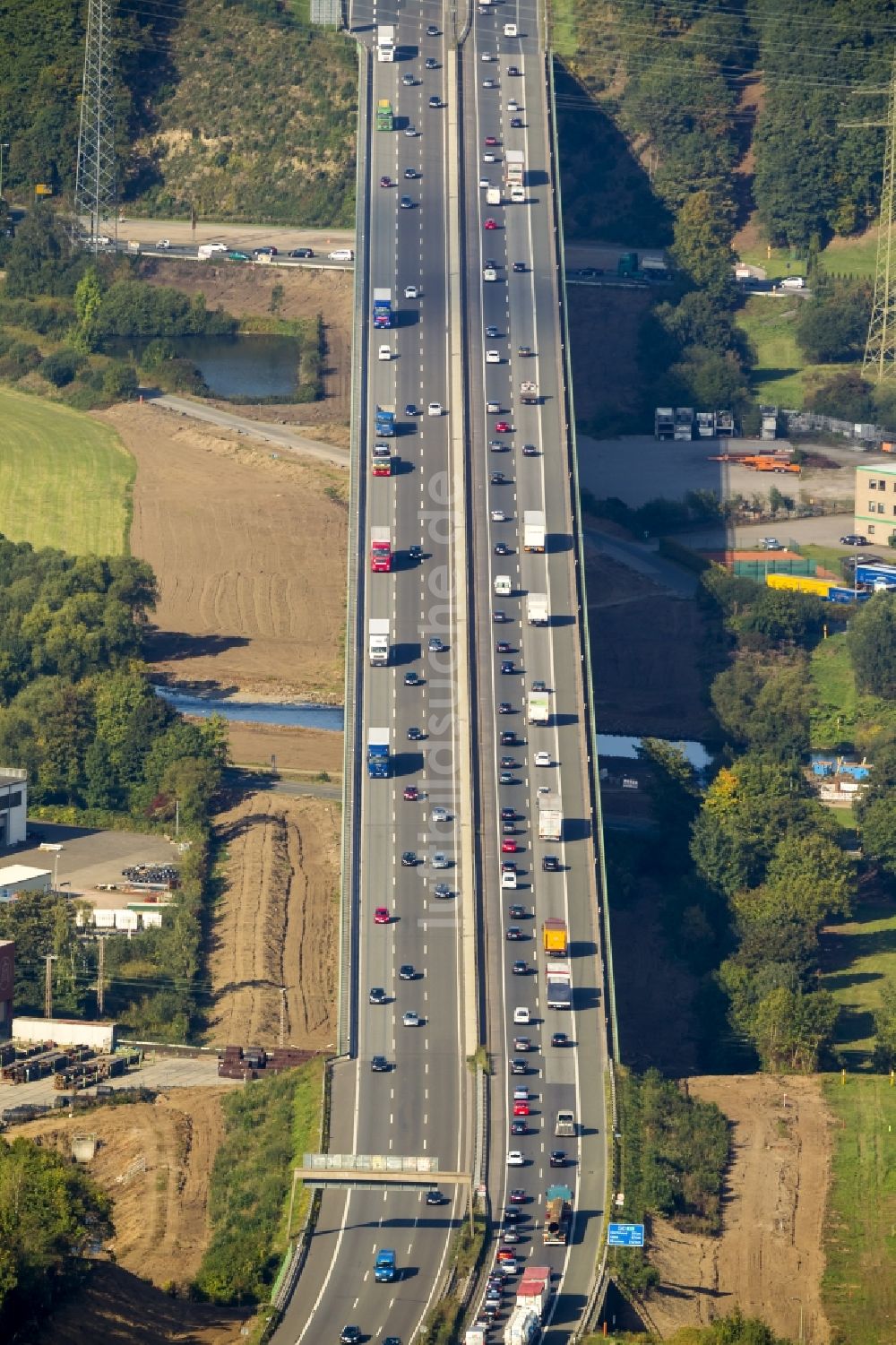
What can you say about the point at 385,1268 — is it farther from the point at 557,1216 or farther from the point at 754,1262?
the point at 754,1262

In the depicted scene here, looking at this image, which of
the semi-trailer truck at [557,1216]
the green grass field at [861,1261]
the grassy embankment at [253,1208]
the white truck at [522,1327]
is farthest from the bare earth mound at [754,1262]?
the grassy embankment at [253,1208]

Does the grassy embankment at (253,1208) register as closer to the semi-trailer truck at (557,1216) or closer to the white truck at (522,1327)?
the semi-trailer truck at (557,1216)

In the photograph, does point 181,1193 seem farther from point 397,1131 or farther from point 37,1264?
point 37,1264

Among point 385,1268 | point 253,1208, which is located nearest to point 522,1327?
point 385,1268

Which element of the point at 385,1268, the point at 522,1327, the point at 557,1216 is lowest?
the point at 522,1327

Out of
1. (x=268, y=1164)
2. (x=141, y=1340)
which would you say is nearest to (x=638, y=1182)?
(x=268, y=1164)

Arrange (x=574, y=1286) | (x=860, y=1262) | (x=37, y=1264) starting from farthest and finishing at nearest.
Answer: (x=860, y=1262), (x=574, y=1286), (x=37, y=1264)
